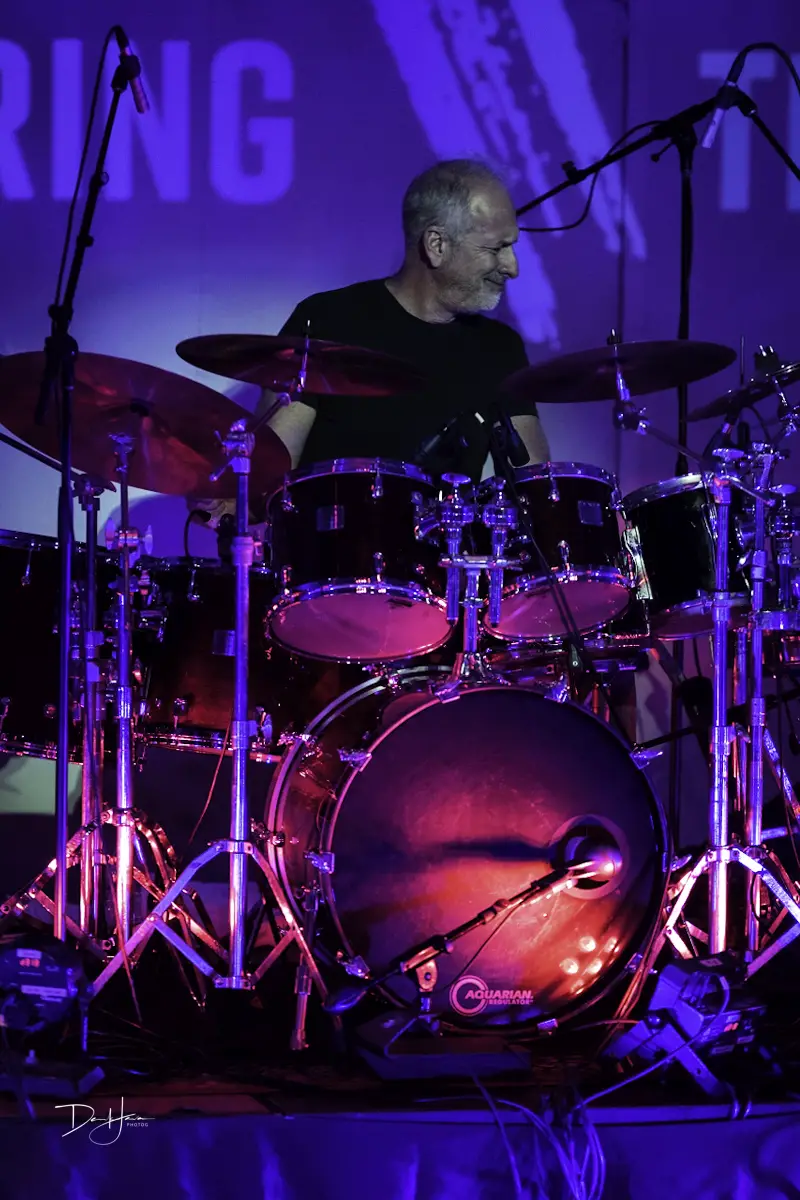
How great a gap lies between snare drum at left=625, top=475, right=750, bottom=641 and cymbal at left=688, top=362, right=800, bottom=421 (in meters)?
0.27

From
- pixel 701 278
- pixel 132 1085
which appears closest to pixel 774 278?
pixel 701 278

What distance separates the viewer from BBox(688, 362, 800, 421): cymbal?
126 inches

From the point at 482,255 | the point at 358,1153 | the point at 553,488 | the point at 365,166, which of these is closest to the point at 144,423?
the point at 553,488

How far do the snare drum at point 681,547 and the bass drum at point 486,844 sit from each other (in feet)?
1.36

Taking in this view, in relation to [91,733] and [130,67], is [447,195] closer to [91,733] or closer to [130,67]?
[130,67]

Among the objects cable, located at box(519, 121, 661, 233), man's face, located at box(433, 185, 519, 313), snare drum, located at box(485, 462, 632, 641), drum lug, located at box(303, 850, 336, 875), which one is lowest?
drum lug, located at box(303, 850, 336, 875)

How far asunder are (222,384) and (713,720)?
89.4 inches

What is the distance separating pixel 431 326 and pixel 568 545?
138 centimetres

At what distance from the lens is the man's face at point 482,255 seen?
12.7 ft

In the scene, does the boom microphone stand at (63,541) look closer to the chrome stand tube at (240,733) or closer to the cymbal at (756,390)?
the chrome stand tube at (240,733)

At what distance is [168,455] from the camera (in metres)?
3.14

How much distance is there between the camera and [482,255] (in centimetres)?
387

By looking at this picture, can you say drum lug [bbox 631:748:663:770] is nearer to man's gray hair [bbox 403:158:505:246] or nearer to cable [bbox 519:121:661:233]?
man's gray hair [bbox 403:158:505:246]

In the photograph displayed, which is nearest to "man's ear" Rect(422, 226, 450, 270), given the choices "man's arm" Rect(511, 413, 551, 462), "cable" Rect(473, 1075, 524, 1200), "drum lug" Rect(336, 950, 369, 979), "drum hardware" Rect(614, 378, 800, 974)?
"man's arm" Rect(511, 413, 551, 462)
